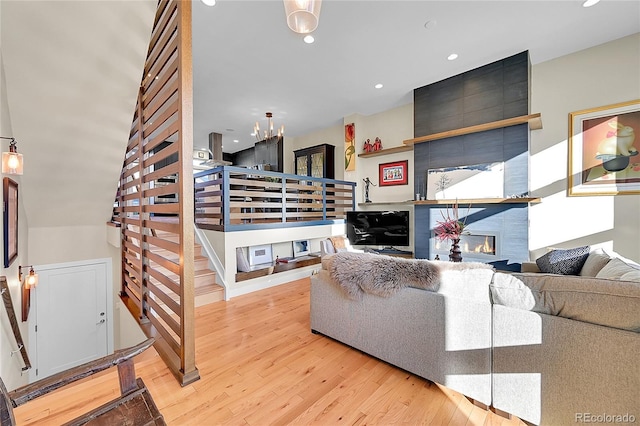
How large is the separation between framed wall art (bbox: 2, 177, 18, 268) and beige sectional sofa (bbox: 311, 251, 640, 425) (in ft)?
11.7

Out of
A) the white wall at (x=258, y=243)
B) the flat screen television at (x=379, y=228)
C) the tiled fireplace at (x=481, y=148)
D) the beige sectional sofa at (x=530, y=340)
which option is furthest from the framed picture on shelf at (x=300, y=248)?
the beige sectional sofa at (x=530, y=340)

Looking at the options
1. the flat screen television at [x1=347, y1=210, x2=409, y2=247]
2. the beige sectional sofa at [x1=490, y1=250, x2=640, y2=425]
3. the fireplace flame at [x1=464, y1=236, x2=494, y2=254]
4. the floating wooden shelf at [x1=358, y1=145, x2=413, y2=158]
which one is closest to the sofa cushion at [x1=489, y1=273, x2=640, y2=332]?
the beige sectional sofa at [x1=490, y1=250, x2=640, y2=425]

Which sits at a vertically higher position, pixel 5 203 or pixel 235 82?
pixel 235 82

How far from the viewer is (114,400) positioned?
112cm

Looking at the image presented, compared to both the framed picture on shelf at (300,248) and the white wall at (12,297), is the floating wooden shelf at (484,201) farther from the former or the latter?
the white wall at (12,297)

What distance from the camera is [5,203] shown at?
246cm

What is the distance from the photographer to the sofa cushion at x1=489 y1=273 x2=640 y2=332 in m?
1.19

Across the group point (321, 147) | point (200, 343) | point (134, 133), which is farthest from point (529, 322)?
point (321, 147)

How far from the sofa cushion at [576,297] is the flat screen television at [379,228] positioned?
11.1 feet

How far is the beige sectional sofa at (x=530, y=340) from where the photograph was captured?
1.19 meters

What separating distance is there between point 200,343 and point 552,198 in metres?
4.95

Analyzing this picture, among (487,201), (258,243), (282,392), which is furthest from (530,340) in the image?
(258,243)

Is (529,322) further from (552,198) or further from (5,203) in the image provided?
(5,203)

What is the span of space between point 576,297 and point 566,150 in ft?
11.6
